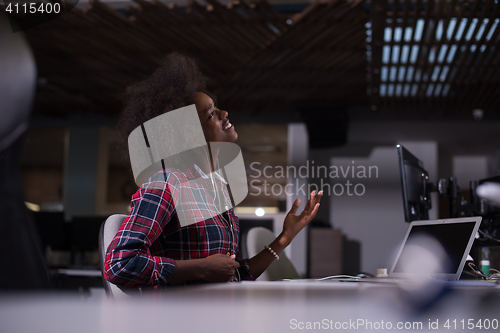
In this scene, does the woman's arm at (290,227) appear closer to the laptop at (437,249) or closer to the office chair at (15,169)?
the laptop at (437,249)

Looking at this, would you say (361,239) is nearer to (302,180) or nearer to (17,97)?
(302,180)

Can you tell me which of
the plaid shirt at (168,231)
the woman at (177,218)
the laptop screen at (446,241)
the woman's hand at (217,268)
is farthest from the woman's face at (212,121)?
the laptop screen at (446,241)

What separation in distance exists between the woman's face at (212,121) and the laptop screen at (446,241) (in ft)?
2.55

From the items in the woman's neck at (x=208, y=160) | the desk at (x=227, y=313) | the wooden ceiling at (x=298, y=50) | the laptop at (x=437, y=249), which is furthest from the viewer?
the wooden ceiling at (x=298, y=50)

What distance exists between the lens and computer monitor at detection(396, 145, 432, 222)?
6.34 feet

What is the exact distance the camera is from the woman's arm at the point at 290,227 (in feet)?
5.09

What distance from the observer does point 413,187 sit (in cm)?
199

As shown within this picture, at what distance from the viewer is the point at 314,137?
620cm

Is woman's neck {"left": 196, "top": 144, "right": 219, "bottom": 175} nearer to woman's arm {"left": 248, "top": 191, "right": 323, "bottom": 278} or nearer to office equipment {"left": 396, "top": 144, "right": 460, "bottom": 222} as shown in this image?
woman's arm {"left": 248, "top": 191, "right": 323, "bottom": 278}

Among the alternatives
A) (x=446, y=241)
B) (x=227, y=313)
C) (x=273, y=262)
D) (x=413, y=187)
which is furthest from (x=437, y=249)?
(x=227, y=313)

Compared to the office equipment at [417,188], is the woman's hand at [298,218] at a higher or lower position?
lower

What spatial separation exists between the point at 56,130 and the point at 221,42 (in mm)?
4034

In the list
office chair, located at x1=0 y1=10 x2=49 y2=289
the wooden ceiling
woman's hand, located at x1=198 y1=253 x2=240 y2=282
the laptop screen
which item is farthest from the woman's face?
the wooden ceiling

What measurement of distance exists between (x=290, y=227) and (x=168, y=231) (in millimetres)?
500
